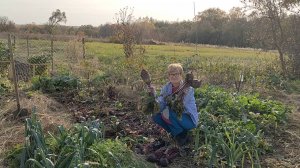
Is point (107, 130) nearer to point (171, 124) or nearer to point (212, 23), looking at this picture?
point (171, 124)

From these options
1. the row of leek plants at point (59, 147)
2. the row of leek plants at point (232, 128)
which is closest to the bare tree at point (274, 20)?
the row of leek plants at point (232, 128)

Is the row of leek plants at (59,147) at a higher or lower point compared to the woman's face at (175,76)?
lower

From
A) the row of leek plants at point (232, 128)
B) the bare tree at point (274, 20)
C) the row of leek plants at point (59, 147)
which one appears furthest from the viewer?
the bare tree at point (274, 20)

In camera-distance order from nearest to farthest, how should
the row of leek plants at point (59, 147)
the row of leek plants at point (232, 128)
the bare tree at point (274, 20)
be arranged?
1. the row of leek plants at point (59, 147)
2. the row of leek plants at point (232, 128)
3. the bare tree at point (274, 20)

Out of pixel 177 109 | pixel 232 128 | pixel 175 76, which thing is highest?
pixel 175 76

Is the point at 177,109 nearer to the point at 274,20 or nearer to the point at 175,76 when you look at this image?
A: the point at 175,76

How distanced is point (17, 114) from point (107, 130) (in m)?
1.51

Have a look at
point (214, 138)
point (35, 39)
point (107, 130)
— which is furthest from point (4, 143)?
point (35, 39)

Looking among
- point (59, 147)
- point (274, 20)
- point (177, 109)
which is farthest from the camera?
point (274, 20)

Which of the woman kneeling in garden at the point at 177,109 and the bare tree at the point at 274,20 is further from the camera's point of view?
the bare tree at the point at 274,20

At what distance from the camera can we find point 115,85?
28.9 feet

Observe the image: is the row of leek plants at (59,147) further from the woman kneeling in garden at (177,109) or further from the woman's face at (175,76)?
the woman's face at (175,76)

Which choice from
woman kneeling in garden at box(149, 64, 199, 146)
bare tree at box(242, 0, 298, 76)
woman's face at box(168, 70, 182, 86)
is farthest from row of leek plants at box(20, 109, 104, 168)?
bare tree at box(242, 0, 298, 76)

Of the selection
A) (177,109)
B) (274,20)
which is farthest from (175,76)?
(274,20)
